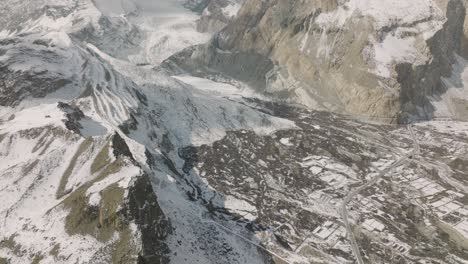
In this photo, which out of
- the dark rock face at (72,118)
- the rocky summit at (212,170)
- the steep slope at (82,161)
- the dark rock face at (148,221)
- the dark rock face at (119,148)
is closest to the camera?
the steep slope at (82,161)

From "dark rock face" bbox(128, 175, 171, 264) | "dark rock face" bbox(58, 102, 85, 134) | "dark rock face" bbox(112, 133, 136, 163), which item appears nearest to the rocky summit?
"dark rock face" bbox(128, 175, 171, 264)

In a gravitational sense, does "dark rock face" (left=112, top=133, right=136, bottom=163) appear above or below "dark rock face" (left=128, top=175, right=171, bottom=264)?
above

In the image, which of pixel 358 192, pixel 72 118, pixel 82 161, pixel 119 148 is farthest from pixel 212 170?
pixel 82 161

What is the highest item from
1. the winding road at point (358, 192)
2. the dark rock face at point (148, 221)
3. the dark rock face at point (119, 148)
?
the dark rock face at point (119, 148)

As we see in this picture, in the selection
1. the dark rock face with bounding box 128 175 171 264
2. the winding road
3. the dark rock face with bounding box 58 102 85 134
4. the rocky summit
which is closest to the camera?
the dark rock face with bounding box 128 175 171 264

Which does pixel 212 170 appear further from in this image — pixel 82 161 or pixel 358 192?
pixel 82 161

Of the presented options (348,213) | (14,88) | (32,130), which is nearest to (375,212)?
(348,213)

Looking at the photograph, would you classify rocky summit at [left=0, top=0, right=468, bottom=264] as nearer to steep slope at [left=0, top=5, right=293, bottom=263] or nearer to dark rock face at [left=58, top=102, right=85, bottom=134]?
steep slope at [left=0, top=5, right=293, bottom=263]

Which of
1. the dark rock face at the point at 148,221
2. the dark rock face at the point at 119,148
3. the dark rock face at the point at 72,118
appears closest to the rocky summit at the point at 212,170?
the dark rock face at the point at 148,221

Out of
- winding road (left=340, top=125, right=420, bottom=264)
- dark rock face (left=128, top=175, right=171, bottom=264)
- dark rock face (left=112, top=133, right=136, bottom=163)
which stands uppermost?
dark rock face (left=112, top=133, right=136, bottom=163)

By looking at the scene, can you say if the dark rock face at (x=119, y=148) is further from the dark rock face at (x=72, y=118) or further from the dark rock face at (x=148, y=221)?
the dark rock face at (x=148, y=221)

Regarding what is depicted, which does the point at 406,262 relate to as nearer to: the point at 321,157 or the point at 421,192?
the point at 421,192
